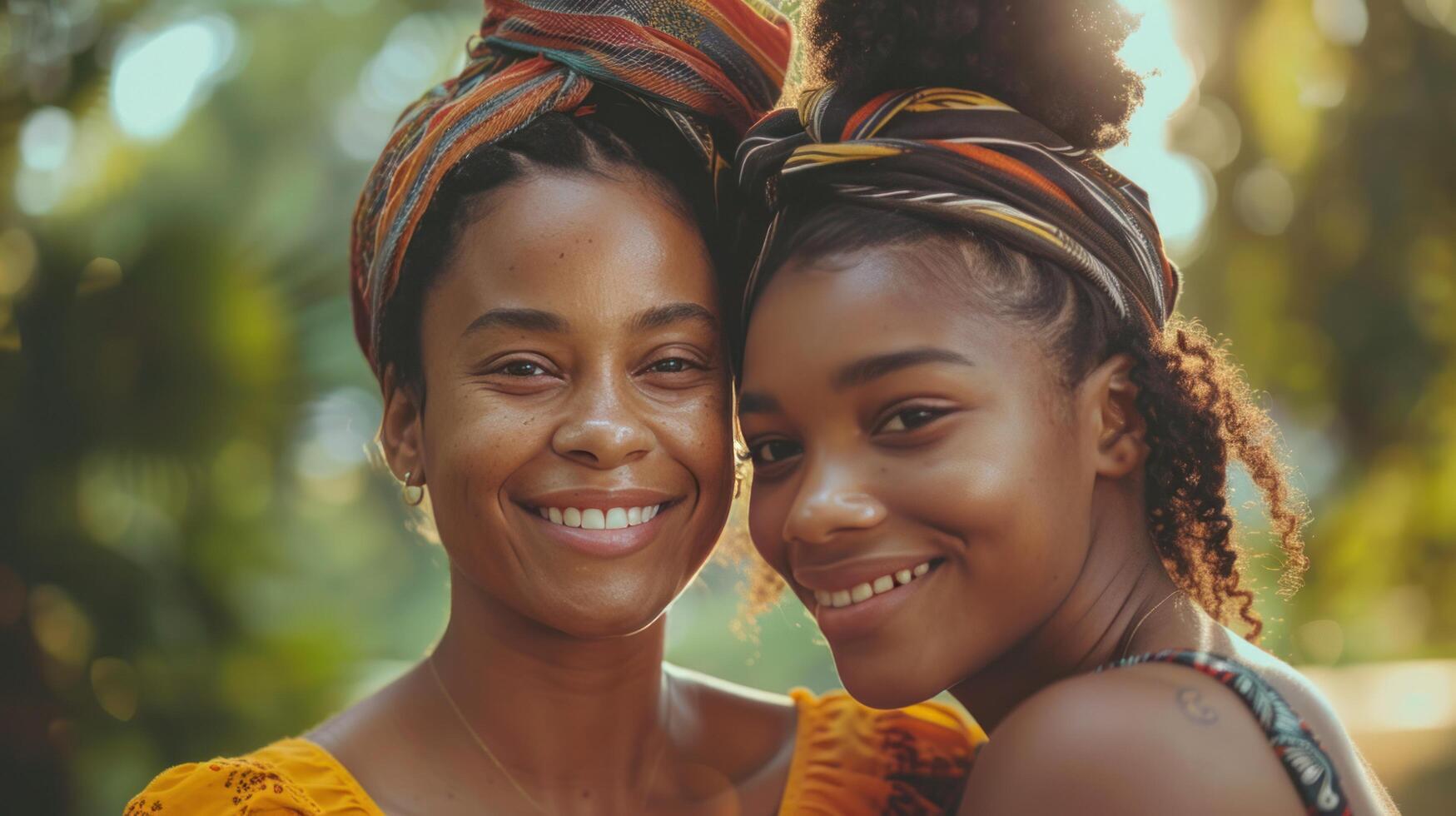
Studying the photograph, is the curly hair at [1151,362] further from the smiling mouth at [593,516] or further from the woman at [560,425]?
the smiling mouth at [593,516]

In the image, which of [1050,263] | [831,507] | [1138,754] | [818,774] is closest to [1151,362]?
[1050,263]

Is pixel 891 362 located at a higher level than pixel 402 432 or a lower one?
higher

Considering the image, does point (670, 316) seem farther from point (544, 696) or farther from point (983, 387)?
point (544, 696)

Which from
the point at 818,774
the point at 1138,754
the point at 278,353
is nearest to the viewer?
the point at 1138,754

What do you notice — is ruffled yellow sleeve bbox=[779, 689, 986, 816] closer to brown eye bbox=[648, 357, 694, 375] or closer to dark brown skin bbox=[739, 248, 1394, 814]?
dark brown skin bbox=[739, 248, 1394, 814]

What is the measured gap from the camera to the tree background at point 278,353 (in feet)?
15.1

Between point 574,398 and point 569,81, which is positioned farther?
point 569,81

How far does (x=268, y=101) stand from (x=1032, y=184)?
5274mm

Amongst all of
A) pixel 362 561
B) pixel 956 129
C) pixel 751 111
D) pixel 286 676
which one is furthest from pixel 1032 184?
pixel 362 561

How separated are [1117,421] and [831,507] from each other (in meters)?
0.50

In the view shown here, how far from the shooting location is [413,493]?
2742mm

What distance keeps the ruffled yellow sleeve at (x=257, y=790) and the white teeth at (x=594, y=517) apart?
586 mm

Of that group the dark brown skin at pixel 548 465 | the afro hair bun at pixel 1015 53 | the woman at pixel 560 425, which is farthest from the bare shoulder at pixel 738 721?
the afro hair bun at pixel 1015 53

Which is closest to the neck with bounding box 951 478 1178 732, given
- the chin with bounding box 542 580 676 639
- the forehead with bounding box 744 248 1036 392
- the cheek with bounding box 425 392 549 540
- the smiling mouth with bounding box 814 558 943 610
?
the smiling mouth with bounding box 814 558 943 610
